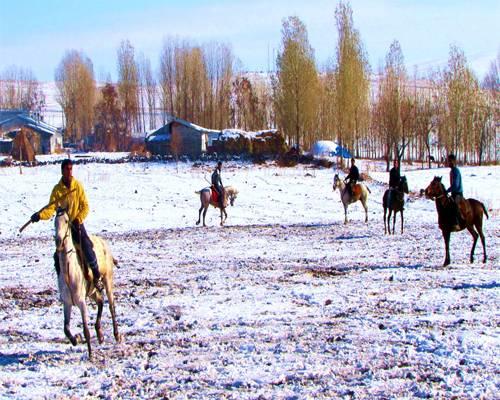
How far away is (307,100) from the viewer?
65188 millimetres

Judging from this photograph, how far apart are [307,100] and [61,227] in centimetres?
5827

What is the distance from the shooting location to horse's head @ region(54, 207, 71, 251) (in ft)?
27.0

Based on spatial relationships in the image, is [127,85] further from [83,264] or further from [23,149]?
[83,264]

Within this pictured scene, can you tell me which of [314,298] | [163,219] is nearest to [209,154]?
[163,219]

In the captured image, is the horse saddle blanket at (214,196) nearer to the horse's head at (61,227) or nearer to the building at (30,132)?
the horse's head at (61,227)

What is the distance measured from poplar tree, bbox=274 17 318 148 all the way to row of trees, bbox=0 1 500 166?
3.7 inches

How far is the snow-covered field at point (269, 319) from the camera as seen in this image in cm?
751

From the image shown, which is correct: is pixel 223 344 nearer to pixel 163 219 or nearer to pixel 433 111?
pixel 163 219

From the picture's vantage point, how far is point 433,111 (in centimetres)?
8062

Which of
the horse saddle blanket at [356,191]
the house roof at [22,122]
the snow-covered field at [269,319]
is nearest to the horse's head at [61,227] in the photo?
the snow-covered field at [269,319]

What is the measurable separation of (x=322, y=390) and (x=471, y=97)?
248ft

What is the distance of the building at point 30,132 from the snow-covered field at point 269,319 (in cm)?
5267

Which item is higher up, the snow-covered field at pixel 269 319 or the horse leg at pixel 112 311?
the horse leg at pixel 112 311

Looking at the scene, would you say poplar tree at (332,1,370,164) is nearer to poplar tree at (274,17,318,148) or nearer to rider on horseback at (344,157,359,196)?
poplar tree at (274,17,318,148)
